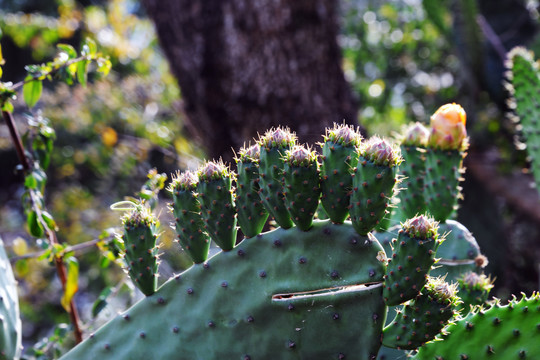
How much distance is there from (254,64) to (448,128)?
1.62m

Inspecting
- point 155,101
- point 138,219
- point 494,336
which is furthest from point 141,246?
point 155,101

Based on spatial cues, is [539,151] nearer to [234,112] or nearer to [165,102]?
[234,112]

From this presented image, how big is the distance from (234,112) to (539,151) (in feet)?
4.96

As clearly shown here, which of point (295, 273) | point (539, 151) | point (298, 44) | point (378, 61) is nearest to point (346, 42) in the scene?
point (378, 61)

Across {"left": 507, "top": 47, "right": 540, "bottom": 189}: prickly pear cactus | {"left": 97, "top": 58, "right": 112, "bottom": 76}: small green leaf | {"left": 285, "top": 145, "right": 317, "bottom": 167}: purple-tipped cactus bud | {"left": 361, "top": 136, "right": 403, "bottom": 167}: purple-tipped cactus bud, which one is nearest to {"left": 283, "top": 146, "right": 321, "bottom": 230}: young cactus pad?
{"left": 285, "top": 145, "right": 317, "bottom": 167}: purple-tipped cactus bud

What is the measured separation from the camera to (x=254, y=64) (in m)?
2.84

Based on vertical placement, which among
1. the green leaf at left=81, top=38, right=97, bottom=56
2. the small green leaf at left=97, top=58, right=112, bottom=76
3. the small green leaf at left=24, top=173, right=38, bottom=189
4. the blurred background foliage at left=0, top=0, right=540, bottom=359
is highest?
the green leaf at left=81, top=38, right=97, bottom=56

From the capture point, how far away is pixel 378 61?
512cm

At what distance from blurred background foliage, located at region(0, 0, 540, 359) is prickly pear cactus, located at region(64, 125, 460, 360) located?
287 cm

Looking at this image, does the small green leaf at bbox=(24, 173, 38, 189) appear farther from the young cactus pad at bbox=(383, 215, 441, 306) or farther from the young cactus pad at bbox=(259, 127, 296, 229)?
the young cactus pad at bbox=(383, 215, 441, 306)

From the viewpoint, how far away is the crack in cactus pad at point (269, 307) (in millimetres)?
1041

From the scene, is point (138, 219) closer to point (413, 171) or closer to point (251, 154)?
point (251, 154)

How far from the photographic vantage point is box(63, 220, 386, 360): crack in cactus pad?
104 centimetres

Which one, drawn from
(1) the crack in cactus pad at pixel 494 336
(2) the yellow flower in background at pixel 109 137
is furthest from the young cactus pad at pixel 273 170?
(2) the yellow flower in background at pixel 109 137
